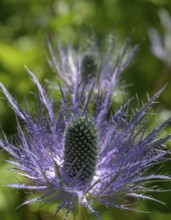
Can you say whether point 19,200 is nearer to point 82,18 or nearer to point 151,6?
point 82,18

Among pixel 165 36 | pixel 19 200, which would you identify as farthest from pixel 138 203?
pixel 165 36

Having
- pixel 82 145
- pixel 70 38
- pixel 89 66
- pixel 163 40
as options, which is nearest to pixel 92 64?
pixel 89 66

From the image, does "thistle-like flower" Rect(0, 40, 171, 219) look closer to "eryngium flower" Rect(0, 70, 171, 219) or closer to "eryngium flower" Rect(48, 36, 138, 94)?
"eryngium flower" Rect(0, 70, 171, 219)

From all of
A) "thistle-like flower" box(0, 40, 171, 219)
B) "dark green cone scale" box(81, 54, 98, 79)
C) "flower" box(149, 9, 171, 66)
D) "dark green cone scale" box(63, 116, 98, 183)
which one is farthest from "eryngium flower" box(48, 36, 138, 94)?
"flower" box(149, 9, 171, 66)

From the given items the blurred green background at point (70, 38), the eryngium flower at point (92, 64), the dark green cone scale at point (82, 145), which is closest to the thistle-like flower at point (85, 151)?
the dark green cone scale at point (82, 145)

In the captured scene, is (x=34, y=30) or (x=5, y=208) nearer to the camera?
(x=5, y=208)

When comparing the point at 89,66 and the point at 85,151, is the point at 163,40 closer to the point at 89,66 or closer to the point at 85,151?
the point at 89,66

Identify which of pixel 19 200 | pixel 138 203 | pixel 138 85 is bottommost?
pixel 138 203
